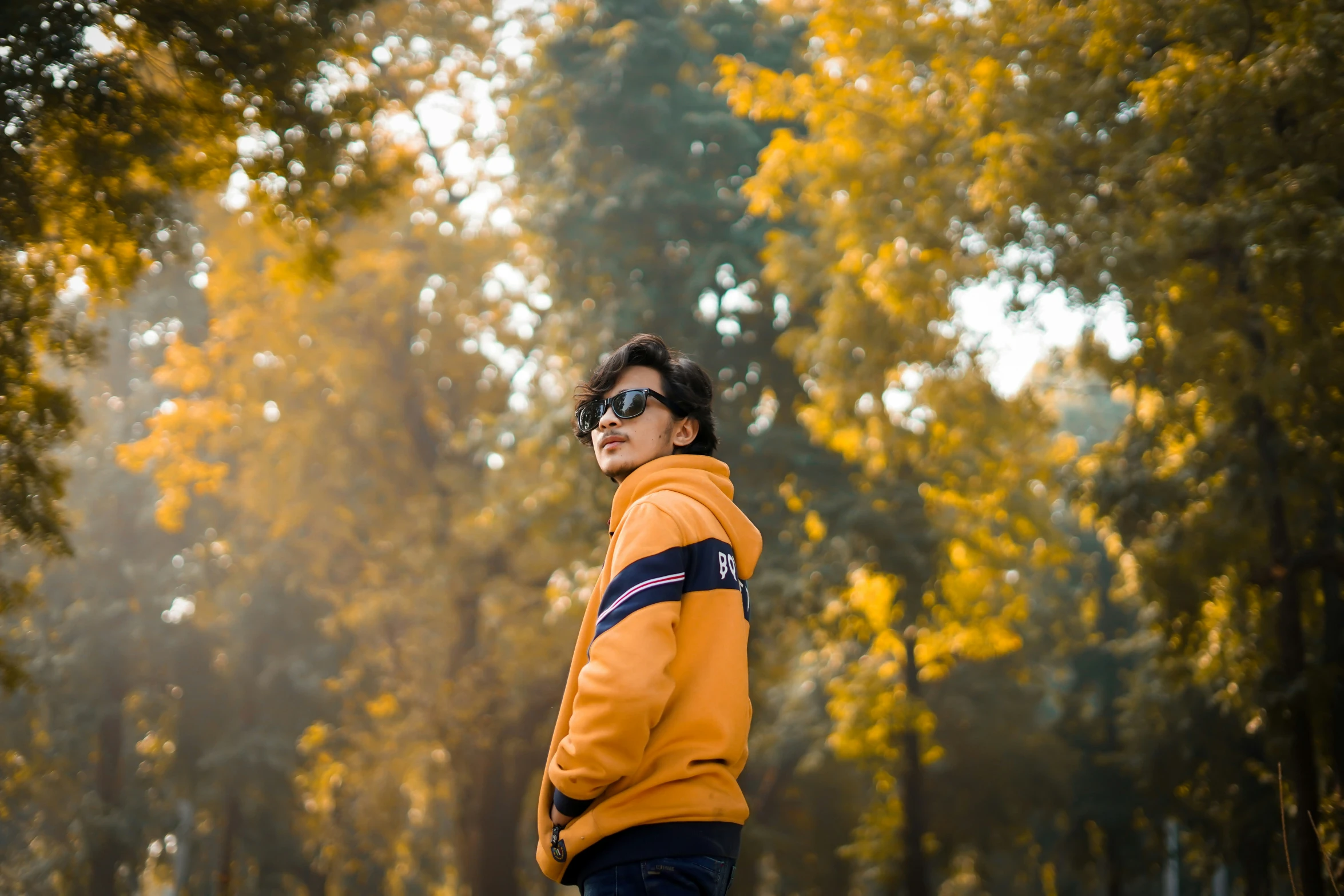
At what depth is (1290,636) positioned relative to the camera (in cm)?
1027

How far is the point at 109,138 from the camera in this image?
8.61 metres

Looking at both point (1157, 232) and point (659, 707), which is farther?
point (1157, 232)

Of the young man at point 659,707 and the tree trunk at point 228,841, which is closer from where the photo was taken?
the young man at point 659,707

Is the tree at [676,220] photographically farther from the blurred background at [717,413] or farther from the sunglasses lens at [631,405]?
the sunglasses lens at [631,405]

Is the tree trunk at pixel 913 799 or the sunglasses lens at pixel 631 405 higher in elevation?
the tree trunk at pixel 913 799

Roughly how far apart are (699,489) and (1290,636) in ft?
30.5

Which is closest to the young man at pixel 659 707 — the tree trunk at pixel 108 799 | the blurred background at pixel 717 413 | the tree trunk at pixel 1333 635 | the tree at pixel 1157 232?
the blurred background at pixel 717 413

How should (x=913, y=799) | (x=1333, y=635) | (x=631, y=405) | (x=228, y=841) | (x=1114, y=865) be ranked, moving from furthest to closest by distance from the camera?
(x=228, y=841)
(x=1114, y=865)
(x=913, y=799)
(x=1333, y=635)
(x=631, y=405)

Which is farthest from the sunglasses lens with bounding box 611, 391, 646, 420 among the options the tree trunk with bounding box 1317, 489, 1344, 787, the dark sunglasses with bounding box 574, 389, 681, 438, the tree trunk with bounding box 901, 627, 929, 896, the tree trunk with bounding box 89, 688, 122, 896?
the tree trunk with bounding box 89, 688, 122, 896

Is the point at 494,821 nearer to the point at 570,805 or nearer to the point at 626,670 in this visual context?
the point at 570,805

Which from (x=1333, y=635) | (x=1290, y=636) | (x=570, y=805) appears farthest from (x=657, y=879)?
(x=1333, y=635)

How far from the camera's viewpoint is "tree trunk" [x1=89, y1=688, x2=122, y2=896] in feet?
82.2

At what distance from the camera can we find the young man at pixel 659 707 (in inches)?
97.9

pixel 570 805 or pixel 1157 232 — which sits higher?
pixel 1157 232
